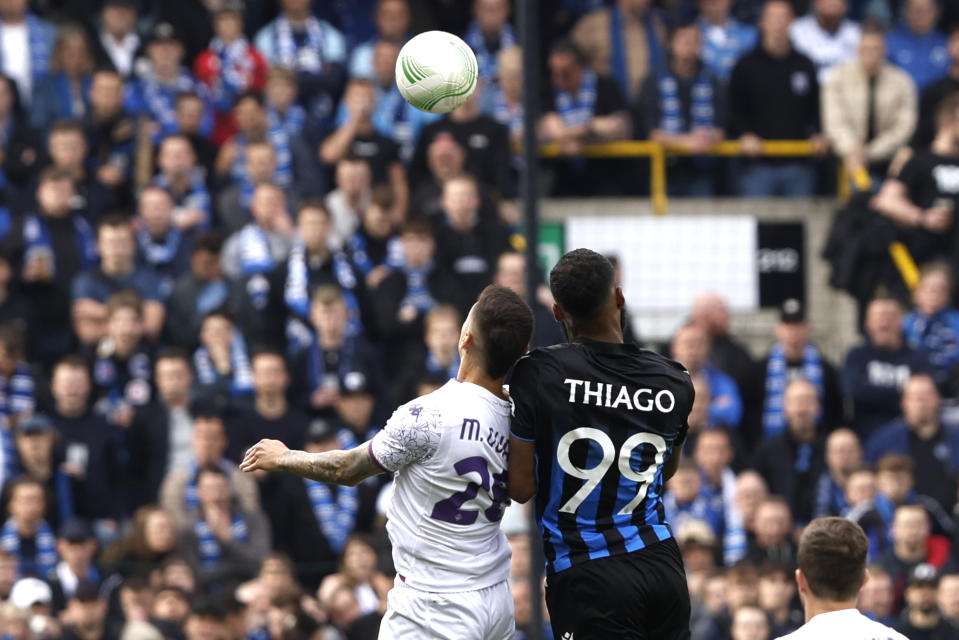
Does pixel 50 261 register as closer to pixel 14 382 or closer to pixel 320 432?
pixel 14 382

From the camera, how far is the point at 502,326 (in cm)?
648

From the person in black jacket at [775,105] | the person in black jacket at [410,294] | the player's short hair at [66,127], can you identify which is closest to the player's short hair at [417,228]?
the person in black jacket at [410,294]

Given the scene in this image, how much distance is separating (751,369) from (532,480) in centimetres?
700

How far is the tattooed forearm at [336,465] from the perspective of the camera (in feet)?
21.2

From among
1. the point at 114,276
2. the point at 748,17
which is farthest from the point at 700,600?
the point at 748,17

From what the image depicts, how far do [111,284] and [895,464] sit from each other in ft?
19.1

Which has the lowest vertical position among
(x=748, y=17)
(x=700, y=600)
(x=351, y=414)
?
(x=700, y=600)

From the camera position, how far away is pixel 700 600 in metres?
11.5

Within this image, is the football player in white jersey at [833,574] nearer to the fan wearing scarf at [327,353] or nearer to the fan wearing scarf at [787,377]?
the fan wearing scarf at [327,353]

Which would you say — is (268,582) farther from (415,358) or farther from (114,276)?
(114,276)

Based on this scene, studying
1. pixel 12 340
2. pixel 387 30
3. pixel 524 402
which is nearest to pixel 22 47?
pixel 387 30

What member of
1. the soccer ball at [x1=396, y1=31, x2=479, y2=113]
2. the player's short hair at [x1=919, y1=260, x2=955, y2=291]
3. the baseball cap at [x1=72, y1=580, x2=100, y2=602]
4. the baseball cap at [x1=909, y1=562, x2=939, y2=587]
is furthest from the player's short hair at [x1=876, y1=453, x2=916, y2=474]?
the soccer ball at [x1=396, y1=31, x2=479, y2=113]

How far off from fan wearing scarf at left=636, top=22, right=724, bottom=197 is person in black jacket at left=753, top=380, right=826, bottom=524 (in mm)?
2907

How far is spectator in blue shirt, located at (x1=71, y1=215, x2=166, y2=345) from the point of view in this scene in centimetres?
1277
